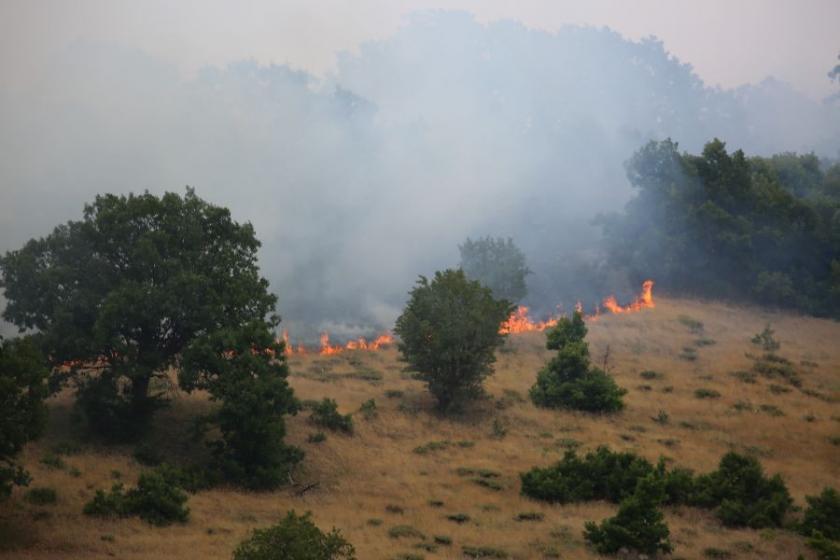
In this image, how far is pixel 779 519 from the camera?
3027 cm

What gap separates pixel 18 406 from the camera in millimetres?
25141

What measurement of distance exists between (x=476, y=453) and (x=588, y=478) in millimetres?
7658

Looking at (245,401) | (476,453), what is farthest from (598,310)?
(245,401)

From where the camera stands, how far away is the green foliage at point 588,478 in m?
33.0

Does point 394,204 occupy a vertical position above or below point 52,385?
above

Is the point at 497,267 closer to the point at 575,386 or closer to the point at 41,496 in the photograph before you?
the point at 575,386

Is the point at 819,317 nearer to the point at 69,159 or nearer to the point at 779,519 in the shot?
the point at 779,519

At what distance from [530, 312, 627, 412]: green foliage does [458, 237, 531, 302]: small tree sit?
21.6m

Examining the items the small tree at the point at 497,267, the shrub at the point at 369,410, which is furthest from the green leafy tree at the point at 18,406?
the small tree at the point at 497,267

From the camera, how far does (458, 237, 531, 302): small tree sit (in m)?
72.9

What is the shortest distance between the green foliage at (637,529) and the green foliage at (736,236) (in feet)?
193

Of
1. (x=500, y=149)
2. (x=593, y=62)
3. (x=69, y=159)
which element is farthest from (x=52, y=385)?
(x=593, y=62)

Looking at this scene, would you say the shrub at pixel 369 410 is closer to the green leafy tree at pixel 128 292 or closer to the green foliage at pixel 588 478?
the green leafy tree at pixel 128 292

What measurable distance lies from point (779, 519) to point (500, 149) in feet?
391
